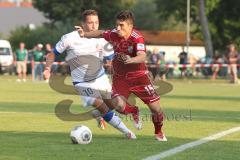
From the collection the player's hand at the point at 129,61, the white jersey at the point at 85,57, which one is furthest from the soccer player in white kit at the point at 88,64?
the player's hand at the point at 129,61

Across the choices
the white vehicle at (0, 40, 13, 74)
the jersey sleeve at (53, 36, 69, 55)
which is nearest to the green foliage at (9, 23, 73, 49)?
the white vehicle at (0, 40, 13, 74)

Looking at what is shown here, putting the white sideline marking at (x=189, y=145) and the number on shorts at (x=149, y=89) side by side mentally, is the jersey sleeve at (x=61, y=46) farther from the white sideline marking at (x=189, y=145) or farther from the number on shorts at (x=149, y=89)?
the white sideline marking at (x=189, y=145)

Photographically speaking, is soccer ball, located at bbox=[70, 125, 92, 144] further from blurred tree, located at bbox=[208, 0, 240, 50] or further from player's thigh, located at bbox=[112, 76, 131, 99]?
blurred tree, located at bbox=[208, 0, 240, 50]

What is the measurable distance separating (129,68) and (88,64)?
4.52ft

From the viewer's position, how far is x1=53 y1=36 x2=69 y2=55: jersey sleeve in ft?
38.9

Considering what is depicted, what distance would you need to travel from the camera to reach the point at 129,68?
11422 millimetres

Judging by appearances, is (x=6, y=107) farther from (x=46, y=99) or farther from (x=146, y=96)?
(x=146, y=96)

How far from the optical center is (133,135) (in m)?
11.6

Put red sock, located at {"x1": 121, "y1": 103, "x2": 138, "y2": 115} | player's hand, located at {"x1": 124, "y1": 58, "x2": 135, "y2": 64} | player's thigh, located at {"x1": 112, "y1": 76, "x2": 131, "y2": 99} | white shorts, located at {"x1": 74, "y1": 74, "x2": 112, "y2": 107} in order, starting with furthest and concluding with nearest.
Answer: white shorts, located at {"x1": 74, "y1": 74, "x2": 112, "y2": 107}, red sock, located at {"x1": 121, "y1": 103, "x2": 138, "y2": 115}, player's thigh, located at {"x1": 112, "y1": 76, "x2": 131, "y2": 99}, player's hand, located at {"x1": 124, "y1": 58, "x2": 135, "y2": 64}

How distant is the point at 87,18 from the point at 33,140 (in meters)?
2.08

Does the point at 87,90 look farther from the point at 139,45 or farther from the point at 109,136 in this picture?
the point at 139,45

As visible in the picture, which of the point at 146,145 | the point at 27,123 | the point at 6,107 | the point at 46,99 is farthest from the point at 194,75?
the point at 146,145

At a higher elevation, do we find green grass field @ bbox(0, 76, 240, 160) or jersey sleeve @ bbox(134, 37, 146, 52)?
jersey sleeve @ bbox(134, 37, 146, 52)

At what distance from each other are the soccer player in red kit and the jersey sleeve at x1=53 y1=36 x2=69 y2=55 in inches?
29.9
